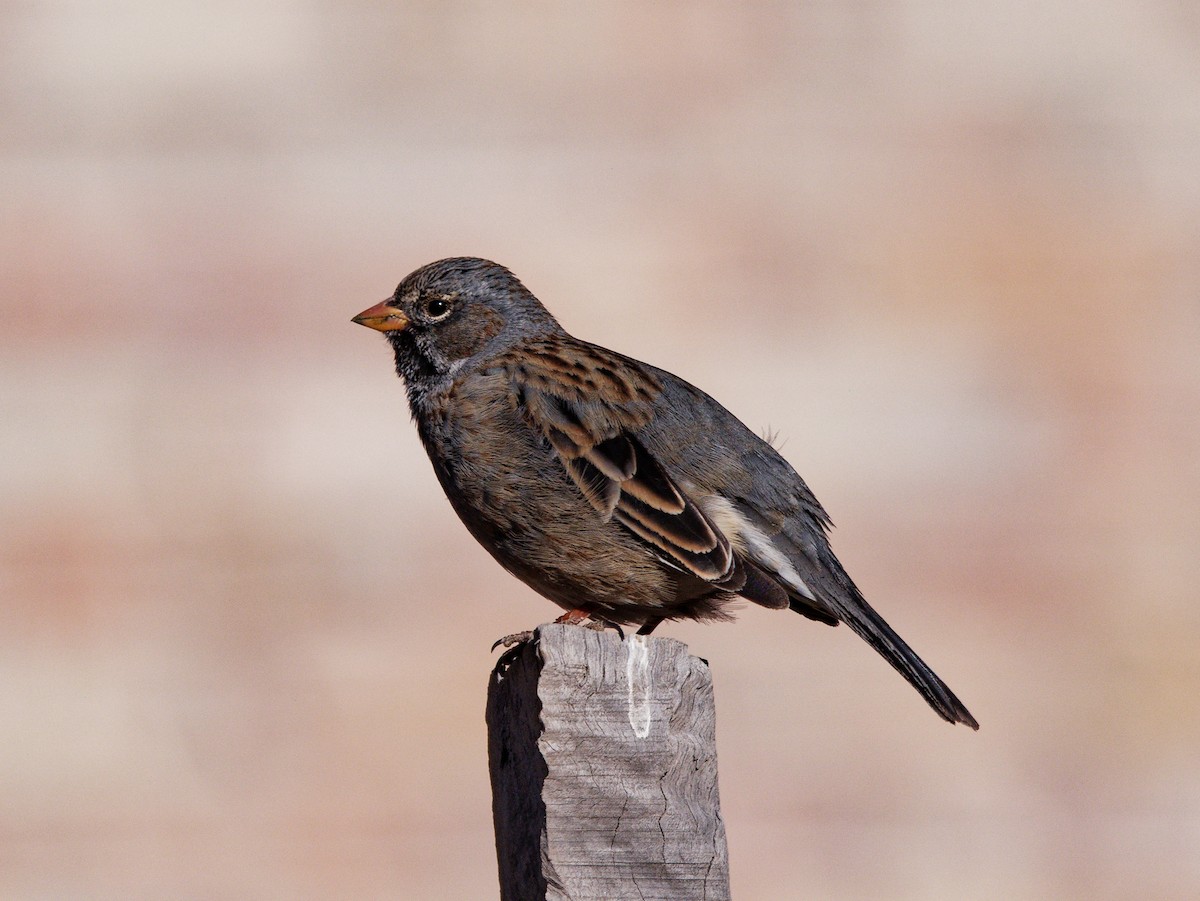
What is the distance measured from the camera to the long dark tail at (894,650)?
4992 millimetres

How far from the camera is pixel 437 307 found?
5.96 m

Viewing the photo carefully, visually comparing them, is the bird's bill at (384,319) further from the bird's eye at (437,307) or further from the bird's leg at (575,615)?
the bird's leg at (575,615)

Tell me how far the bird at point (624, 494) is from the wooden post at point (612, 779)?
1.54 meters

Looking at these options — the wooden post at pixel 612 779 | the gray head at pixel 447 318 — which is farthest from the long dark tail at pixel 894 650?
the wooden post at pixel 612 779

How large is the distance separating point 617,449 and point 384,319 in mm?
1219

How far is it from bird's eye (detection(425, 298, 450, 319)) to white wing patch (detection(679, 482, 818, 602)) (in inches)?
48.3

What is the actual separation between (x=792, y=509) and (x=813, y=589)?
31 centimetres

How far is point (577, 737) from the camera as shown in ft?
10.7

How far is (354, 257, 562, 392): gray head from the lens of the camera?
19.2ft

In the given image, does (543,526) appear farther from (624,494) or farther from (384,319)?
(384,319)

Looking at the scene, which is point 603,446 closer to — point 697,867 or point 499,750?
point 499,750

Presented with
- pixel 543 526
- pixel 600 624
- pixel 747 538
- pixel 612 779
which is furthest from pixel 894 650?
pixel 612 779

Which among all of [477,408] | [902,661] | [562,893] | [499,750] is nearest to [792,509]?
[902,661]

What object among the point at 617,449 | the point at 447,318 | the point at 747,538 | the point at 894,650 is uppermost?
the point at 447,318
